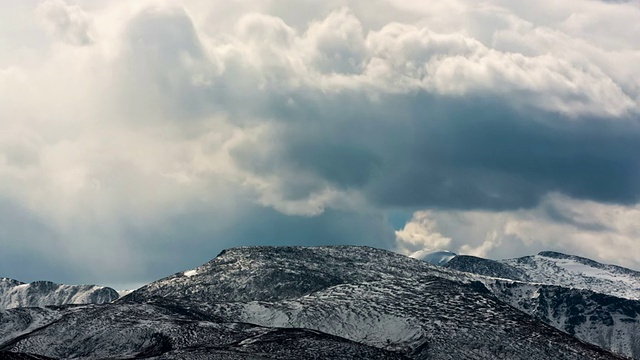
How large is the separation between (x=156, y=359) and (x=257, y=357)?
834 inches

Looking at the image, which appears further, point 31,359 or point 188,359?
point 188,359

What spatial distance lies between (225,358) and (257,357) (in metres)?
6.97

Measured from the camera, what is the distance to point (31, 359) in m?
163

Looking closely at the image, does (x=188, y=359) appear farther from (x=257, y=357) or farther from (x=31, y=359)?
(x=31, y=359)

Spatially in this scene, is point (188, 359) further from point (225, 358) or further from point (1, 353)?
point (1, 353)

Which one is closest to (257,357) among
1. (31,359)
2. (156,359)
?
(156,359)

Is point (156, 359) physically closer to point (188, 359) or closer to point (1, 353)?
point (188, 359)

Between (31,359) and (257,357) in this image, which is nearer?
(31,359)

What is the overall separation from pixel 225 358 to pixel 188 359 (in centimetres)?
782

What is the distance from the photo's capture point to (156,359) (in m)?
194

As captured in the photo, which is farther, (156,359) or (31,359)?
(156,359)

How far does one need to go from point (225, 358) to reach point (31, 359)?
45502 mm

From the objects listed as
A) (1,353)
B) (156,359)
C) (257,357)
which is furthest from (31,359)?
(257,357)

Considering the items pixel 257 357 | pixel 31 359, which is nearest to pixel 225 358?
pixel 257 357
